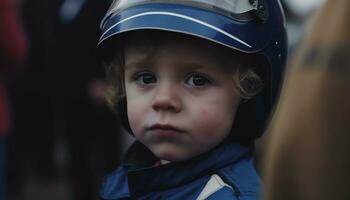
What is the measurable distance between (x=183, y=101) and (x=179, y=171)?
0.20 meters

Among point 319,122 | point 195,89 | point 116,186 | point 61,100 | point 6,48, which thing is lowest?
point 116,186

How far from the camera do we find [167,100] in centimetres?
214

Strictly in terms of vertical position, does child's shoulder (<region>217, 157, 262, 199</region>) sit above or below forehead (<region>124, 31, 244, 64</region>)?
below

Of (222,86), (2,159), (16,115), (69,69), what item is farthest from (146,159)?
(16,115)

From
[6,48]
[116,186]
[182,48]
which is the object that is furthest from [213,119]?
[6,48]

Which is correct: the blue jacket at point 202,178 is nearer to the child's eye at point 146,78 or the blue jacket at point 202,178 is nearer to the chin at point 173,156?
the chin at point 173,156

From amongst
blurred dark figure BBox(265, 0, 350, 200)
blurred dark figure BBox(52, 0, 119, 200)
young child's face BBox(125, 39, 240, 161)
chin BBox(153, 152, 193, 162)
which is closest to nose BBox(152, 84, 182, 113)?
young child's face BBox(125, 39, 240, 161)

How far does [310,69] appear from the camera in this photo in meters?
1.20

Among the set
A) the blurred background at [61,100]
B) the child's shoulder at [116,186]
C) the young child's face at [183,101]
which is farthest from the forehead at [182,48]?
the blurred background at [61,100]

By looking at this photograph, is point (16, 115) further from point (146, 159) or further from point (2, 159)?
point (146, 159)

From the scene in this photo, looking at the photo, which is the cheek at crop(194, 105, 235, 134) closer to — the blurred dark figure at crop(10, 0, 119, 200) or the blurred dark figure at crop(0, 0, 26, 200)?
the blurred dark figure at crop(0, 0, 26, 200)

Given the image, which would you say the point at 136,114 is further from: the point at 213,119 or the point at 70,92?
the point at 70,92

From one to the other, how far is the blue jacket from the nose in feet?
0.56

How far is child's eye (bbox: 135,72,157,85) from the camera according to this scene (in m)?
2.25
